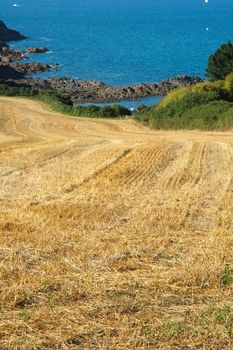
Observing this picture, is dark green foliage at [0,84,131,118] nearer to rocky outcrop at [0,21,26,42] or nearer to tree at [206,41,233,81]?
tree at [206,41,233,81]

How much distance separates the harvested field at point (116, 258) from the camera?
7188 millimetres

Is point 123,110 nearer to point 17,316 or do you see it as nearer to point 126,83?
point 126,83

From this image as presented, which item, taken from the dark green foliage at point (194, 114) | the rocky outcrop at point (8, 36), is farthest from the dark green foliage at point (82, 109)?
the rocky outcrop at point (8, 36)

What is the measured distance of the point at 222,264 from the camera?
9.66 meters

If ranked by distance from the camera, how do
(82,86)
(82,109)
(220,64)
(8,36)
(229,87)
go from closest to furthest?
(82,109)
(229,87)
(220,64)
(82,86)
(8,36)

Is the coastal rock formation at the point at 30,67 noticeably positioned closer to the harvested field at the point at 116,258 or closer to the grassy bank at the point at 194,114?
the grassy bank at the point at 194,114

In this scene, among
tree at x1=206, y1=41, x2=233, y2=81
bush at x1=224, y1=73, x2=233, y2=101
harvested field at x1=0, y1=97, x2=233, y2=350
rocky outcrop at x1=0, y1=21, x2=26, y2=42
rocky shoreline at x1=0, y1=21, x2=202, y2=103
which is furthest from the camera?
rocky outcrop at x1=0, y1=21, x2=26, y2=42

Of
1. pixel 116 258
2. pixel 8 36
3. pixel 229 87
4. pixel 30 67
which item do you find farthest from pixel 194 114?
pixel 8 36

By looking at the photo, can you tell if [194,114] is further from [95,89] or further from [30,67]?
[30,67]

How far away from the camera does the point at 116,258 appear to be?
395 inches

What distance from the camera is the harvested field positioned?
283 inches

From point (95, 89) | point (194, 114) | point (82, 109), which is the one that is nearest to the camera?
point (194, 114)

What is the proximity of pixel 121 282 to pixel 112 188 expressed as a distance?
930 centimetres

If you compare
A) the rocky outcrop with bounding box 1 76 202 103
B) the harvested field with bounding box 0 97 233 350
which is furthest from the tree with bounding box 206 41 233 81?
the harvested field with bounding box 0 97 233 350
